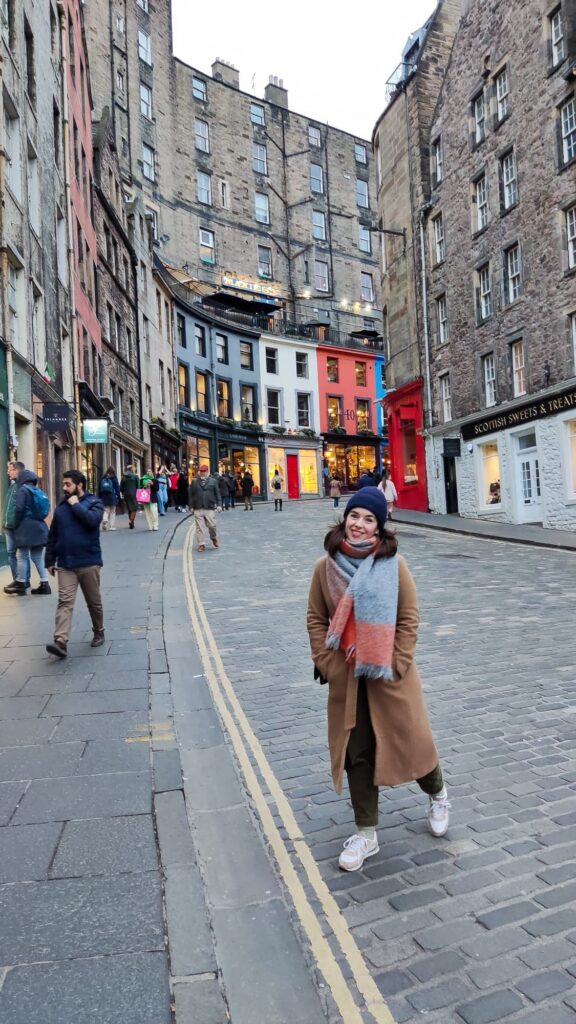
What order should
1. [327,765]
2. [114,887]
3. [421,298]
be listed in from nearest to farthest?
[114,887] → [327,765] → [421,298]

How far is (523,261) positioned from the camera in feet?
72.2

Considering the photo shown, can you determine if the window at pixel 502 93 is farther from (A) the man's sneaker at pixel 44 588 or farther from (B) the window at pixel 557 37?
(A) the man's sneaker at pixel 44 588

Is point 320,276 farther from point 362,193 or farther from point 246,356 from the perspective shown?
point 246,356

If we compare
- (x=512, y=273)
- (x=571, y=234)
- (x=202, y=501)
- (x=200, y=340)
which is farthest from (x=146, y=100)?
(x=202, y=501)

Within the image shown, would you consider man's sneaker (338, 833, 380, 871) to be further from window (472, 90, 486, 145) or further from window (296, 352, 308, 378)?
window (296, 352, 308, 378)

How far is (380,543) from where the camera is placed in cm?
306

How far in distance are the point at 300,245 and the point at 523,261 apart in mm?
30779

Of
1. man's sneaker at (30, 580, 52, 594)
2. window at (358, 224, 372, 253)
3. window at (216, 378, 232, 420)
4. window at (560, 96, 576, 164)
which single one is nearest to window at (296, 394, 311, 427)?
window at (216, 378, 232, 420)

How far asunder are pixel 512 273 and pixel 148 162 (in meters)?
26.8

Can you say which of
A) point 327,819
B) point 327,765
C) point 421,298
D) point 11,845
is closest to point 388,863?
point 327,819

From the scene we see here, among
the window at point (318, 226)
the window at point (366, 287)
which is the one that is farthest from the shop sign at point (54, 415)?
the window at point (366, 287)

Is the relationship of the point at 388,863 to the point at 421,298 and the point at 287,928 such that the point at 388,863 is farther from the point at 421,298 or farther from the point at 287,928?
the point at 421,298

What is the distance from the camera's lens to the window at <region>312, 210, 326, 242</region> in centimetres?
5091

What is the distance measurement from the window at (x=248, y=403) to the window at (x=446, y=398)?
18.8 meters
